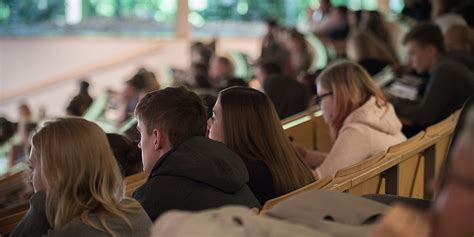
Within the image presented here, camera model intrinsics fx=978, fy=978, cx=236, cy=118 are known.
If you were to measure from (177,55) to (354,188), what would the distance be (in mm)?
11290

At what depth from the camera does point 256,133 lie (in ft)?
11.1

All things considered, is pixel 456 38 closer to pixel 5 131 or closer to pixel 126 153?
pixel 126 153

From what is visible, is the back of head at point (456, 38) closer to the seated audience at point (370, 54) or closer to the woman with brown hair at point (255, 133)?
the seated audience at point (370, 54)

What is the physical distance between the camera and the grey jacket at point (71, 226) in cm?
247

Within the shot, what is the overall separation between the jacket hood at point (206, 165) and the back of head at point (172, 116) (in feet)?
0.60

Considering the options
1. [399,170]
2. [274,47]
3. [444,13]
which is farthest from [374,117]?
[274,47]

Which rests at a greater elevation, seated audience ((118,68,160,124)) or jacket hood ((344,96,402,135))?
jacket hood ((344,96,402,135))

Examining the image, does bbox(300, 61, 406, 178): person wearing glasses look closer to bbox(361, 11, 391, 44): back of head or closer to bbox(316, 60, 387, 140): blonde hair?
bbox(316, 60, 387, 140): blonde hair

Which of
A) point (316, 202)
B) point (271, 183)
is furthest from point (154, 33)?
point (316, 202)

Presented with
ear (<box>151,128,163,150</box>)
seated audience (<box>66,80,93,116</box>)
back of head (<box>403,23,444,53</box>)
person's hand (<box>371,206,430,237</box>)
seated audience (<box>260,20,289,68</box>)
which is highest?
person's hand (<box>371,206,430,237</box>)

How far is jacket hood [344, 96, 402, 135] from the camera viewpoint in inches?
164

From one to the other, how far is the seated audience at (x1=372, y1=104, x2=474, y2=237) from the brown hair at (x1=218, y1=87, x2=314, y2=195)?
1.95 meters

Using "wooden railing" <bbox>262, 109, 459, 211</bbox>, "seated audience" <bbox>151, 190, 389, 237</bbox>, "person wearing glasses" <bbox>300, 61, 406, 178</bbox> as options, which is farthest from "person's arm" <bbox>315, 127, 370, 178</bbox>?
"seated audience" <bbox>151, 190, 389, 237</bbox>

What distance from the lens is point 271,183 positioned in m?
3.29
